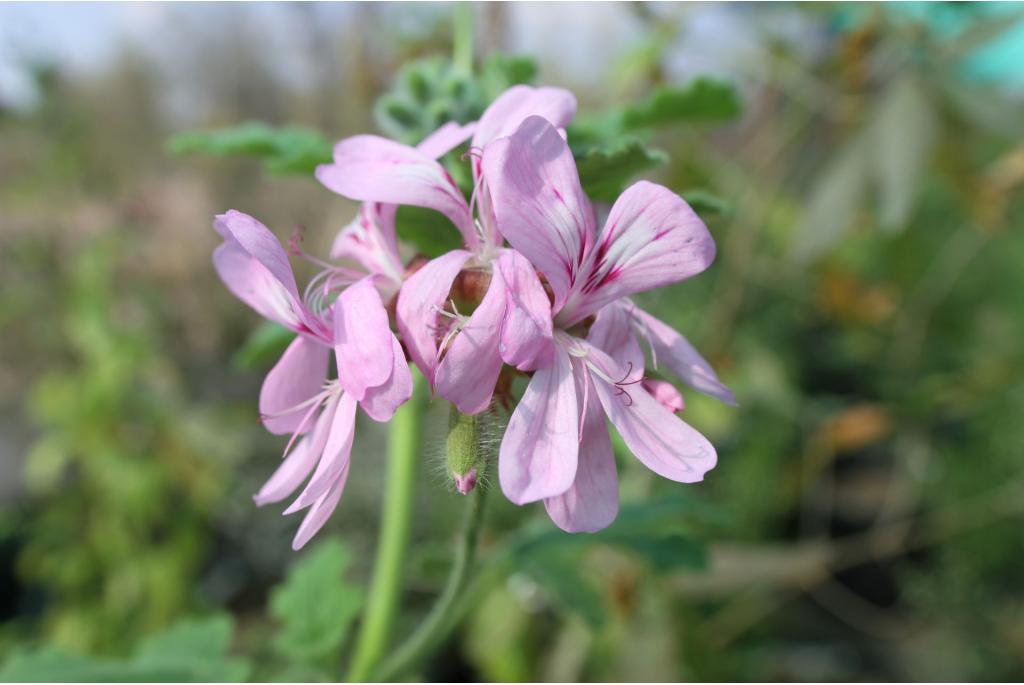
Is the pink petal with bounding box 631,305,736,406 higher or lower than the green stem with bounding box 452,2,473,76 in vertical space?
lower

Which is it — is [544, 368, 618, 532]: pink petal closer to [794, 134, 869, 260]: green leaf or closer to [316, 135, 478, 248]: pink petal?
[316, 135, 478, 248]: pink petal

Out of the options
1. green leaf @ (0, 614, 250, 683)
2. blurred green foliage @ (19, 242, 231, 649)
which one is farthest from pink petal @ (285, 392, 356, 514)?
blurred green foliage @ (19, 242, 231, 649)

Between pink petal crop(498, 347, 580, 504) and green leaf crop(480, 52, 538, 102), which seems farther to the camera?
green leaf crop(480, 52, 538, 102)

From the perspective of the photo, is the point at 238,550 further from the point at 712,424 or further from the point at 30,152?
the point at 30,152

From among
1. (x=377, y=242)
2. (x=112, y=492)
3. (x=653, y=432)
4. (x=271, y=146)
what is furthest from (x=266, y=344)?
(x=112, y=492)

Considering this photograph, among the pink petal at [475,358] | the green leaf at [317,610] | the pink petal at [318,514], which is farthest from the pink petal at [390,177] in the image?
the green leaf at [317,610]

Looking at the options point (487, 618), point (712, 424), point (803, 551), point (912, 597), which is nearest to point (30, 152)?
point (487, 618)

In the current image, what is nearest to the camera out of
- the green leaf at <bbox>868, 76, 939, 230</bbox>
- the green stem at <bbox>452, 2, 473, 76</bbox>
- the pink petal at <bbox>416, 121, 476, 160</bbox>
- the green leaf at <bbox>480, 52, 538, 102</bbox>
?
the pink petal at <bbox>416, 121, 476, 160</bbox>
